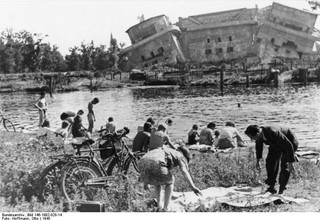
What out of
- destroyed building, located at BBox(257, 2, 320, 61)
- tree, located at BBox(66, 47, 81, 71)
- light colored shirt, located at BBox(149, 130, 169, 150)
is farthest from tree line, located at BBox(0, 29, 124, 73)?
light colored shirt, located at BBox(149, 130, 169, 150)

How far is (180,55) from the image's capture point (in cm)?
5425

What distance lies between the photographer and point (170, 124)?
35.7 feet

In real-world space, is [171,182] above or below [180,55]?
below

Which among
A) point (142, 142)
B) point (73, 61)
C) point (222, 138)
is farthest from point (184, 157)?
point (73, 61)

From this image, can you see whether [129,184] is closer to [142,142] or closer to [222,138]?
[142,142]

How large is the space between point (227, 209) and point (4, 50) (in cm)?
4083

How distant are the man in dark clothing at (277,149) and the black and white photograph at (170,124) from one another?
20 millimetres

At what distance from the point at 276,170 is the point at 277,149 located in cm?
36

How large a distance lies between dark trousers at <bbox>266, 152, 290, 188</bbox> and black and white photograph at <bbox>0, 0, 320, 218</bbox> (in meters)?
0.02

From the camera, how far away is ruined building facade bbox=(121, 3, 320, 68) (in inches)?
1820

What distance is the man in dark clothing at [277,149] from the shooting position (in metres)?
6.75

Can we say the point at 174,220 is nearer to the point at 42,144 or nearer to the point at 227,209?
the point at 227,209

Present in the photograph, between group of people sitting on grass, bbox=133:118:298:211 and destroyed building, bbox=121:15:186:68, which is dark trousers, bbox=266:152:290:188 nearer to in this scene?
group of people sitting on grass, bbox=133:118:298:211

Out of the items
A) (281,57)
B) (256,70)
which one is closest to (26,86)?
(256,70)
